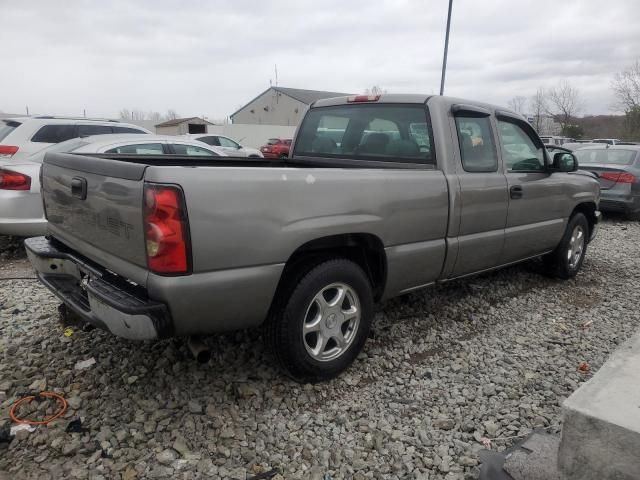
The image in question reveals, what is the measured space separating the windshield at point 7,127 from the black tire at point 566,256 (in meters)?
6.98

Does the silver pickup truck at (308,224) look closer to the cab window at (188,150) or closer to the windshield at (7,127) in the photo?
the cab window at (188,150)

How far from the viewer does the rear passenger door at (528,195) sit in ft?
13.5

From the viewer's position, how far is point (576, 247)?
17.7 ft

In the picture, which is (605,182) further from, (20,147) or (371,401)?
(20,147)

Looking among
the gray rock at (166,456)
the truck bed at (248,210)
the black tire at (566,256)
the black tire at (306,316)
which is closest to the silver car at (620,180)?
the black tire at (566,256)

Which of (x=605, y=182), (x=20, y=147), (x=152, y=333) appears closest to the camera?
(x=152, y=333)

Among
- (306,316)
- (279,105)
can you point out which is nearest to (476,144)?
(306,316)

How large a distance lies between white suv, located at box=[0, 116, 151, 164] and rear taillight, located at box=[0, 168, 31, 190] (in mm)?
337

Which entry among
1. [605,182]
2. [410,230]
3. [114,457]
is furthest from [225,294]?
[605,182]

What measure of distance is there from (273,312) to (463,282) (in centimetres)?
295

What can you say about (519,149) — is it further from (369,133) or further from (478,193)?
(369,133)

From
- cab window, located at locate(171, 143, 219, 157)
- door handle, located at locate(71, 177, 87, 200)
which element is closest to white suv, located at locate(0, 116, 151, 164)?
cab window, located at locate(171, 143, 219, 157)

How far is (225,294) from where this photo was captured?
2354 millimetres

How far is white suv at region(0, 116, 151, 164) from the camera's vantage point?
6059 mm
